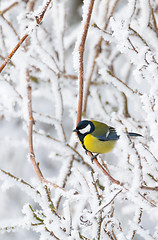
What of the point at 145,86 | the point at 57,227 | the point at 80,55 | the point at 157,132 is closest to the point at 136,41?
the point at 80,55

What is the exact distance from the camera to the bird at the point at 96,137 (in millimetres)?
1644

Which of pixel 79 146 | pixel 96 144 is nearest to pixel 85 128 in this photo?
pixel 96 144

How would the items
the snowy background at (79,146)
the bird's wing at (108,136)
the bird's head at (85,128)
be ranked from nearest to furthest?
the snowy background at (79,146), the bird's head at (85,128), the bird's wing at (108,136)

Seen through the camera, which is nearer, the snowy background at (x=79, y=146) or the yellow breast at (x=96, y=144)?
the snowy background at (x=79, y=146)

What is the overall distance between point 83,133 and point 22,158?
102 inches

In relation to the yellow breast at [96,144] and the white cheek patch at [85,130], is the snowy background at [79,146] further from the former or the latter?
the white cheek patch at [85,130]

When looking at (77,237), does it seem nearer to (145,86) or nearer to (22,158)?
(145,86)

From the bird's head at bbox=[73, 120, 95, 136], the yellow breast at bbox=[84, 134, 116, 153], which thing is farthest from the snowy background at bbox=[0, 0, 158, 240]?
the bird's head at bbox=[73, 120, 95, 136]

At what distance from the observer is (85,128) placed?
168cm

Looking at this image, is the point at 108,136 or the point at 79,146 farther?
the point at 79,146

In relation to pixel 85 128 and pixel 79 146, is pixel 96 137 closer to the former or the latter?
pixel 85 128

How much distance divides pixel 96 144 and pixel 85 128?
114mm

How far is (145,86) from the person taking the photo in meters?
3.14

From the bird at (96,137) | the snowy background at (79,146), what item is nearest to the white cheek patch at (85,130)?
the bird at (96,137)
